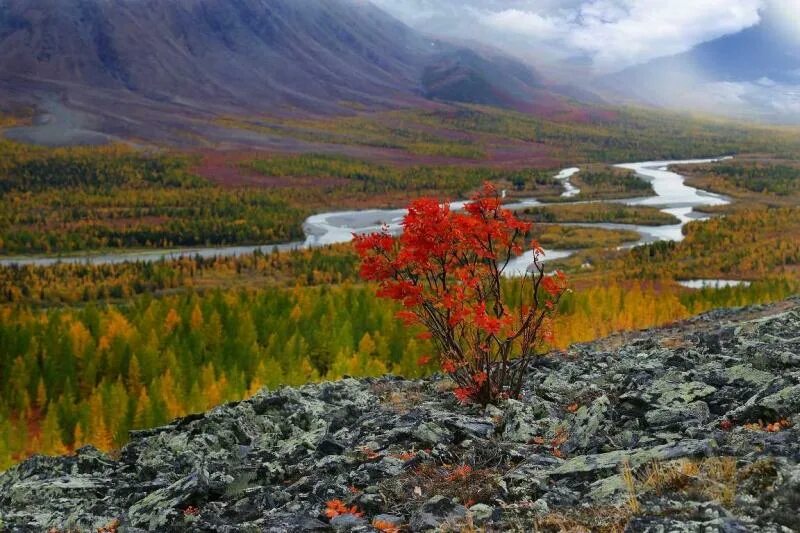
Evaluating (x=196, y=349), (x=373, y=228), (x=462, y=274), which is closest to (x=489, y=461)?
(x=462, y=274)

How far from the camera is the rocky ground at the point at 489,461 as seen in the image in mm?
9758

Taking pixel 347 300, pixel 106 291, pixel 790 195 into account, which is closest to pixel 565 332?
pixel 347 300

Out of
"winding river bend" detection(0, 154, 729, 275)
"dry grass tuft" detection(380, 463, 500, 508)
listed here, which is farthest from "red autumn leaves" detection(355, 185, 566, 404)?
"winding river bend" detection(0, 154, 729, 275)

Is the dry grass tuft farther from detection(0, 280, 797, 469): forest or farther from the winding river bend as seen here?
the winding river bend

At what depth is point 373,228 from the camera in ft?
381

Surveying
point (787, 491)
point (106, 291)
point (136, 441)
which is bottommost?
point (106, 291)

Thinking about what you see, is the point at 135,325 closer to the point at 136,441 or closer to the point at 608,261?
the point at 136,441

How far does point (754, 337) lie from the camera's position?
21.1m

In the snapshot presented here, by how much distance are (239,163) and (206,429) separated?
178 metres

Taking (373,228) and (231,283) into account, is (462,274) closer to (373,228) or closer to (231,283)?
(231,283)

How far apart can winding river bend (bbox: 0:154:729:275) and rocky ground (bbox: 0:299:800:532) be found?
177 ft

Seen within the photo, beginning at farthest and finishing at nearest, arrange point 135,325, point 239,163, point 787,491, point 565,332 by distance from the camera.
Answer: point 239,163, point 135,325, point 565,332, point 787,491

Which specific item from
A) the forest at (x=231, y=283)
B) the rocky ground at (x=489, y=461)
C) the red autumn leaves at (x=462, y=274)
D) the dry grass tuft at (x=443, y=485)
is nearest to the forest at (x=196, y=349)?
the forest at (x=231, y=283)

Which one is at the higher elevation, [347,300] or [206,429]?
[206,429]
